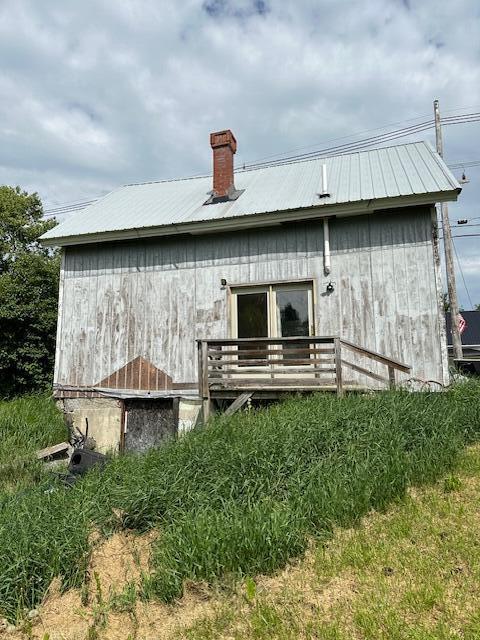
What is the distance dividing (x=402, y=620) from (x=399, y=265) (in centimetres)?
644

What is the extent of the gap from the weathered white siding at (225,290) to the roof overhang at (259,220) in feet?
0.98

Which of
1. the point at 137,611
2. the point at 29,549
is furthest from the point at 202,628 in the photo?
the point at 29,549

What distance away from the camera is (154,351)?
374 inches

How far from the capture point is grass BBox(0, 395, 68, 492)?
7713mm

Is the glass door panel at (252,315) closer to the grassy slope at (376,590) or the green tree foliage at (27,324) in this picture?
the grassy slope at (376,590)

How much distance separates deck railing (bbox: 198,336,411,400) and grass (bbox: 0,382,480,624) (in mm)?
1105

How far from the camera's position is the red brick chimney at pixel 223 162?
10.5 m

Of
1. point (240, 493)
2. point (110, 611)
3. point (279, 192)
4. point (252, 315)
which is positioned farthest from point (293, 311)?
point (110, 611)

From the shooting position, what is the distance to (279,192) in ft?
32.6

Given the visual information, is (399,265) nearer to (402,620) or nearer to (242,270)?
(242,270)

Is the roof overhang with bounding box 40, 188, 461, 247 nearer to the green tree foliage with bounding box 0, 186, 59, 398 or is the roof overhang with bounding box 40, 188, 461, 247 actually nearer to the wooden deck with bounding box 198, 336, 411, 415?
the wooden deck with bounding box 198, 336, 411, 415

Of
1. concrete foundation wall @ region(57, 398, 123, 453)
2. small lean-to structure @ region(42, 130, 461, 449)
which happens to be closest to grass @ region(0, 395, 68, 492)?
concrete foundation wall @ region(57, 398, 123, 453)

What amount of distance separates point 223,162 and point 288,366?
527 centimetres

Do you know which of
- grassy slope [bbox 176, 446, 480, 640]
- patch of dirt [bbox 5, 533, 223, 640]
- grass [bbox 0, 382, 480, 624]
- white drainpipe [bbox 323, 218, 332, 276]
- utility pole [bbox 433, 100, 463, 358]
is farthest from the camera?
utility pole [bbox 433, 100, 463, 358]
